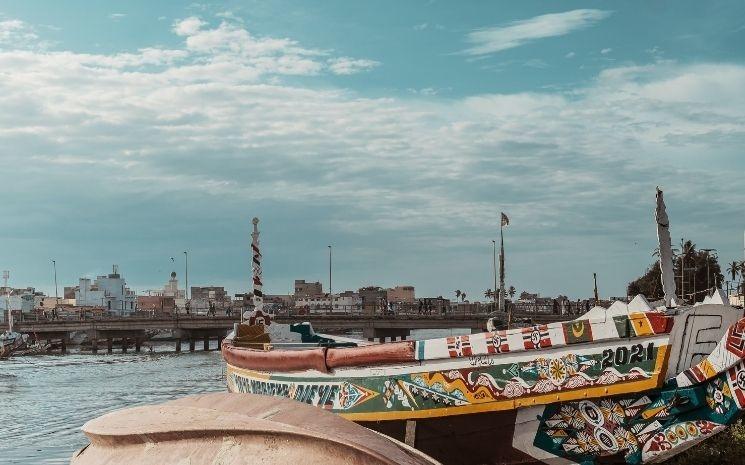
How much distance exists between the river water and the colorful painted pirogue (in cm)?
1041

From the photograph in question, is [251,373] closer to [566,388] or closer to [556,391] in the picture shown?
[556,391]

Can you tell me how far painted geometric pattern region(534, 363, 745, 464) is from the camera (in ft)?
34.5

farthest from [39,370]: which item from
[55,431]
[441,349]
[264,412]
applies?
[264,412]

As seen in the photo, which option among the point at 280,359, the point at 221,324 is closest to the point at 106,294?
the point at 221,324

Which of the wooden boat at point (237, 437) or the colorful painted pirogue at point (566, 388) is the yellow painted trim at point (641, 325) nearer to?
the colorful painted pirogue at point (566, 388)

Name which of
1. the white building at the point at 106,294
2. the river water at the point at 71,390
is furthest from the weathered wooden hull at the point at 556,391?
the white building at the point at 106,294

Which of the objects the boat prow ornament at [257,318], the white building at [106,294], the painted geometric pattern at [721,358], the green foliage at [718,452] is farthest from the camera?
the white building at [106,294]

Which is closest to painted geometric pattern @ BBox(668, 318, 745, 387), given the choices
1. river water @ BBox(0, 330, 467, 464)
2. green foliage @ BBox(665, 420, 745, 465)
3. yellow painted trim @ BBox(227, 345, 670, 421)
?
yellow painted trim @ BBox(227, 345, 670, 421)

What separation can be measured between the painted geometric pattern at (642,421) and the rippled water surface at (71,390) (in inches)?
505

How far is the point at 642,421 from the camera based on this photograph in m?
10.9

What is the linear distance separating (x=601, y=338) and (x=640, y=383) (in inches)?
26.7

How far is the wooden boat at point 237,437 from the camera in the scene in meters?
2.94

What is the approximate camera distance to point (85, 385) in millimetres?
45469

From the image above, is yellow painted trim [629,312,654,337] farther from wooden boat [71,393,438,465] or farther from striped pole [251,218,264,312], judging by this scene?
striped pole [251,218,264,312]
